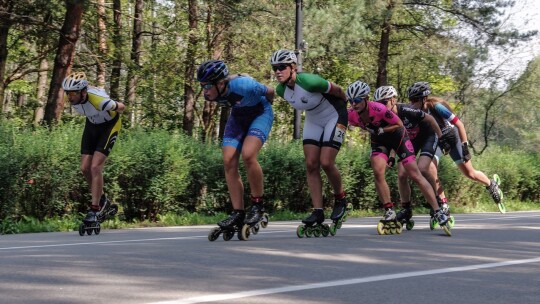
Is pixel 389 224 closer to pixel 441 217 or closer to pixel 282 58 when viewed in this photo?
pixel 441 217

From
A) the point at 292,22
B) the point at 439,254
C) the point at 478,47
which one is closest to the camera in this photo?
the point at 439,254

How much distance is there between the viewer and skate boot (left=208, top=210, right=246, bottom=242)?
9633 millimetres

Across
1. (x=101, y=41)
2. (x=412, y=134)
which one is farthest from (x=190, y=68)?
(x=412, y=134)

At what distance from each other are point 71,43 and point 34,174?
7.13 metres

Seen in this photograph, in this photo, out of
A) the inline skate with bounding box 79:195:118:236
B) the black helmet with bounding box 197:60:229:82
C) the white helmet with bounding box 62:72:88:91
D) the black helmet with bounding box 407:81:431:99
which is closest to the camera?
the black helmet with bounding box 197:60:229:82

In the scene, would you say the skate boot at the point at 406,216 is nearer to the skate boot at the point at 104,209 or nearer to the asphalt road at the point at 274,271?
the asphalt road at the point at 274,271

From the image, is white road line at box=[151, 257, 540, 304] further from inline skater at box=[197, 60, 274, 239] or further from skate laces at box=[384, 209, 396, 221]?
skate laces at box=[384, 209, 396, 221]

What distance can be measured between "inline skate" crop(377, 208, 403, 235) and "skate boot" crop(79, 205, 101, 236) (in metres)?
3.66

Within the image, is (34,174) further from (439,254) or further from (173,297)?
(173,297)

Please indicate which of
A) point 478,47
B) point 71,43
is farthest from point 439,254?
point 478,47

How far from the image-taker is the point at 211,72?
9.31m

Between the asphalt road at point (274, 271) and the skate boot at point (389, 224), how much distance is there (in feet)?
3.13

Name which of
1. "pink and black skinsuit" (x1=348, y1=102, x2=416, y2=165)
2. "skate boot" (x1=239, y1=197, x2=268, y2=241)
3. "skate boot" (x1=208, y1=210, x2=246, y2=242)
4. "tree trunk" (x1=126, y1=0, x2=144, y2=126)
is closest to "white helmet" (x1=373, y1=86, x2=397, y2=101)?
"pink and black skinsuit" (x1=348, y1=102, x2=416, y2=165)

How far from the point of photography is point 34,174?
529 inches
